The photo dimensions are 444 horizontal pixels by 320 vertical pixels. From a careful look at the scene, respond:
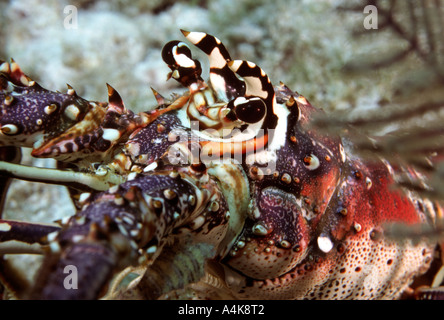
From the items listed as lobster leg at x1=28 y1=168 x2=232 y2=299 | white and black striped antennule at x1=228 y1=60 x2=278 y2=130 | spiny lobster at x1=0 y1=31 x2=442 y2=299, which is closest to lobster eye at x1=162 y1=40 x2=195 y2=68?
spiny lobster at x1=0 y1=31 x2=442 y2=299

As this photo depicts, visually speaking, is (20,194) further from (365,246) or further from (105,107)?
(365,246)

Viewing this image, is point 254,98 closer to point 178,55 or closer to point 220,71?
point 220,71

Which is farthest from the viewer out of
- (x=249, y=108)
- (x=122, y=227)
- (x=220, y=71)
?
(x=220, y=71)

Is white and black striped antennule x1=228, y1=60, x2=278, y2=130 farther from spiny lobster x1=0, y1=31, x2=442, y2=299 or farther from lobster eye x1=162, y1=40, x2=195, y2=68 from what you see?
lobster eye x1=162, y1=40, x2=195, y2=68

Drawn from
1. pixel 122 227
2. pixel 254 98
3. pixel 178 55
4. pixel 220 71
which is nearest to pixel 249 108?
pixel 254 98

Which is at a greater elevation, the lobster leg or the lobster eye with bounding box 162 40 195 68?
the lobster eye with bounding box 162 40 195 68

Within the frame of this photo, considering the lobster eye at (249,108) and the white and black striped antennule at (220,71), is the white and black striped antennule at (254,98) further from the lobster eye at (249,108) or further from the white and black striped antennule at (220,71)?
the white and black striped antennule at (220,71)

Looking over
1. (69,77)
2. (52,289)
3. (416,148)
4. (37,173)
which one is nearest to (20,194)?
(69,77)
